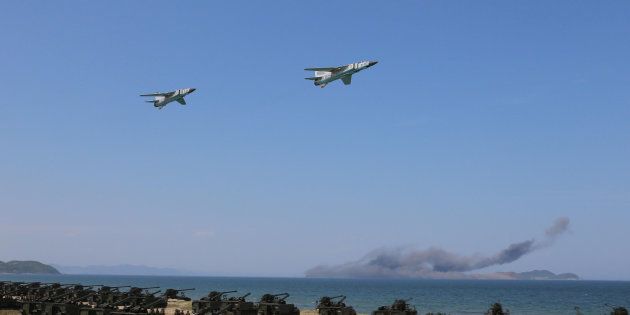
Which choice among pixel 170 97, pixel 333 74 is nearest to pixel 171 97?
pixel 170 97

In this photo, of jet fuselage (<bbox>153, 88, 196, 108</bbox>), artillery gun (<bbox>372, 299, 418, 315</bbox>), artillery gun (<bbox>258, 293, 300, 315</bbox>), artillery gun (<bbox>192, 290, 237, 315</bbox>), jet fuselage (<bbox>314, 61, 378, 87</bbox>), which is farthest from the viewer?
jet fuselage (<bbox>153, 88, 196, 108</bbox>)

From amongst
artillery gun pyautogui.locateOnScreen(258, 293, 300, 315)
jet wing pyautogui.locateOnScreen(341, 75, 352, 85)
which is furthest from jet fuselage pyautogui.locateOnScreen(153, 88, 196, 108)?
artillery gun pyautogui.locateOnScreen(258, 293, 300, 315)

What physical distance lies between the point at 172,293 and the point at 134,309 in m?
28.0

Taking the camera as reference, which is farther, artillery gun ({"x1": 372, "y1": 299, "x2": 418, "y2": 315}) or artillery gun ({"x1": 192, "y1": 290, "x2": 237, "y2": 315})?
artillery gun ({"x1": 192, "y1": 290, "x2": 237, "y2": 315})

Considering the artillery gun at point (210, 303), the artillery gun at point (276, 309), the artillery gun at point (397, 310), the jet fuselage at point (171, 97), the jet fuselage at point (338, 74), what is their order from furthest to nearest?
1. the jet fuselage at point (171, 97)
2. the jet fuselage at point (338, 74)
3. the artillery gun at point (210, 303)
4. the artillery gun at point (397, 310)
5. the artillery gun at point (276, 309)

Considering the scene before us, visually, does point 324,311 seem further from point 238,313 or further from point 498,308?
point 498,308

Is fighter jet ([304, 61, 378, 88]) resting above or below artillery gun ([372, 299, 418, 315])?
above

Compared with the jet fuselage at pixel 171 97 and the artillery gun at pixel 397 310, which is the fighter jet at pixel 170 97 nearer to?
the jet fuselage at pixel 171 97

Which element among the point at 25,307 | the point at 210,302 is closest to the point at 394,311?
the point at 210,302

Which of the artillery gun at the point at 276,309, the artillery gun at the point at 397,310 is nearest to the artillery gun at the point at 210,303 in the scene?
the artillery gun at the point at 276,309

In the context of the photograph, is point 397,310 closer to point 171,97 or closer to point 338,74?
point 338,74

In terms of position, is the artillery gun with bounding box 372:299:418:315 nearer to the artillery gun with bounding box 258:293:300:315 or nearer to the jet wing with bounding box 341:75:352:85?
the artillery gun with bounding box 258:293:300:315

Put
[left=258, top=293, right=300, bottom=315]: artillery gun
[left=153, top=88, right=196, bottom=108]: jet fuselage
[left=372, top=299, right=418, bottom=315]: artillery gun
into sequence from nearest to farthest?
[left=258, top=293, right=300, bottom=315]: artillery gun, [left=372, top=299, right=418, bottom=315]: artillery gun, [left=153, top=88, right=196, bottom=108]: jet fuselage

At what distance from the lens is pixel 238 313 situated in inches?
1780
